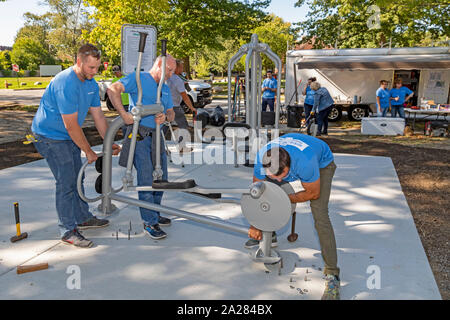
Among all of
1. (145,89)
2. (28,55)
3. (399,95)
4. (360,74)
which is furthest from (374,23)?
(28,55)

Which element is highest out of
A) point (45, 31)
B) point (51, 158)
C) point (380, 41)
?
point (45, 31)

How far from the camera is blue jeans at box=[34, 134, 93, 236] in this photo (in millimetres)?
3576

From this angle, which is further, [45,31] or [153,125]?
[45,31]

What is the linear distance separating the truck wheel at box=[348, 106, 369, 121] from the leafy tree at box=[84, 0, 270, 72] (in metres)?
9.07

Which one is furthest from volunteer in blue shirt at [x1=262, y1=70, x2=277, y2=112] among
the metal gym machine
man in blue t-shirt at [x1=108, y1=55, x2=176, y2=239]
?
man in blue t-shirt at [x1=108, y1=55, x2=176, y2=239]

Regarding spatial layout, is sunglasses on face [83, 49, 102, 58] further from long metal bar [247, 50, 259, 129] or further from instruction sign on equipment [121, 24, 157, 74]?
instruction sign on equipment [121, 24, 157, 74]

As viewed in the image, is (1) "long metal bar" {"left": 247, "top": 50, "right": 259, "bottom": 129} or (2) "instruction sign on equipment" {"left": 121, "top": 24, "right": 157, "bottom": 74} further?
(2) "instruction sign on equipment" {"left": 121, "top": 24, "right": 157, "bottom": 74}

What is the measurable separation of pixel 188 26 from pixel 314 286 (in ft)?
60.8

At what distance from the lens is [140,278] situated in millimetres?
3178

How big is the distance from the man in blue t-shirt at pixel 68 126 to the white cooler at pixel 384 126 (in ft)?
29.4

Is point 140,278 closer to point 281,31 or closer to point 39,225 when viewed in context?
point 39,225
